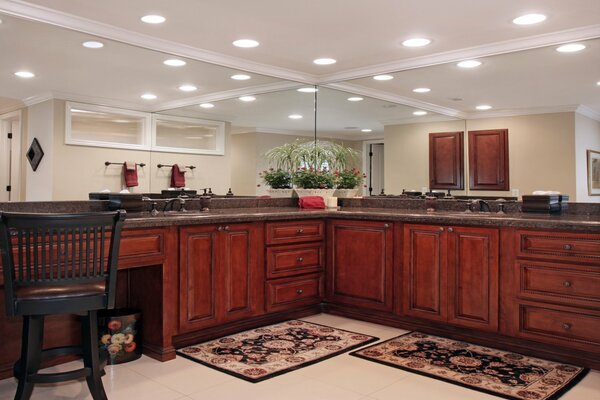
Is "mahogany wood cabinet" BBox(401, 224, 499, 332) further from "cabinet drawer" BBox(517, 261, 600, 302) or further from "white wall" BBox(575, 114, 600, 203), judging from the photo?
"white wall" BBox(575, 114, 600, 203)

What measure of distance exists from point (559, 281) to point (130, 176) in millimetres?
2801

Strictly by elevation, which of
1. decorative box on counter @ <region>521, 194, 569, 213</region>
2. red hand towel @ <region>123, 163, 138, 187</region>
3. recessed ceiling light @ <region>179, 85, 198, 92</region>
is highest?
recessed ceiling light @ <region>179, 85, 198, 92</region>

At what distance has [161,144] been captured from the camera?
3.88m

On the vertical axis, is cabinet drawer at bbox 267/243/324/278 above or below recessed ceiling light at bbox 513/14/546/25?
below

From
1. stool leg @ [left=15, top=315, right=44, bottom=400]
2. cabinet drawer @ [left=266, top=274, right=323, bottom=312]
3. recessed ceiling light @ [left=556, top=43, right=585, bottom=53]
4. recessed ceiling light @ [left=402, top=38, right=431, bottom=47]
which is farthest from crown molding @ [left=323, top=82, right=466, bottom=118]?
stool leg @ [left=15, top=315, right=44, bottom=400]

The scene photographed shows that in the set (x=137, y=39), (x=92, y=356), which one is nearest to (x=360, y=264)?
(x=92, y=356)

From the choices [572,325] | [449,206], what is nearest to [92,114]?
[449,206]

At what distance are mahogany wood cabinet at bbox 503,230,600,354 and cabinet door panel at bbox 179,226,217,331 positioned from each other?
1.85 metres

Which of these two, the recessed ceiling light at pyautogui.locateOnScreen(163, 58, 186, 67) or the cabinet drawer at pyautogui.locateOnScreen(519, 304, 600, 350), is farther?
the recessed ceiling light at pyautogui.locateOnScreen(163, 58, 186, 67)

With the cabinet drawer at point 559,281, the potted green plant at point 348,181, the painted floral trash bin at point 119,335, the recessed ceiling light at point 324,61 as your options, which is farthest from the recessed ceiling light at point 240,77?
the cabinet drawer at point 559,281

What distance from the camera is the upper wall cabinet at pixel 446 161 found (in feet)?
13.9

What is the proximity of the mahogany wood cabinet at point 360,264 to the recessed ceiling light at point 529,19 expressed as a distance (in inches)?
62.9

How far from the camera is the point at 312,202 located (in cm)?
472

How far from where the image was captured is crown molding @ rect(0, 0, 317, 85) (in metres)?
3.17
